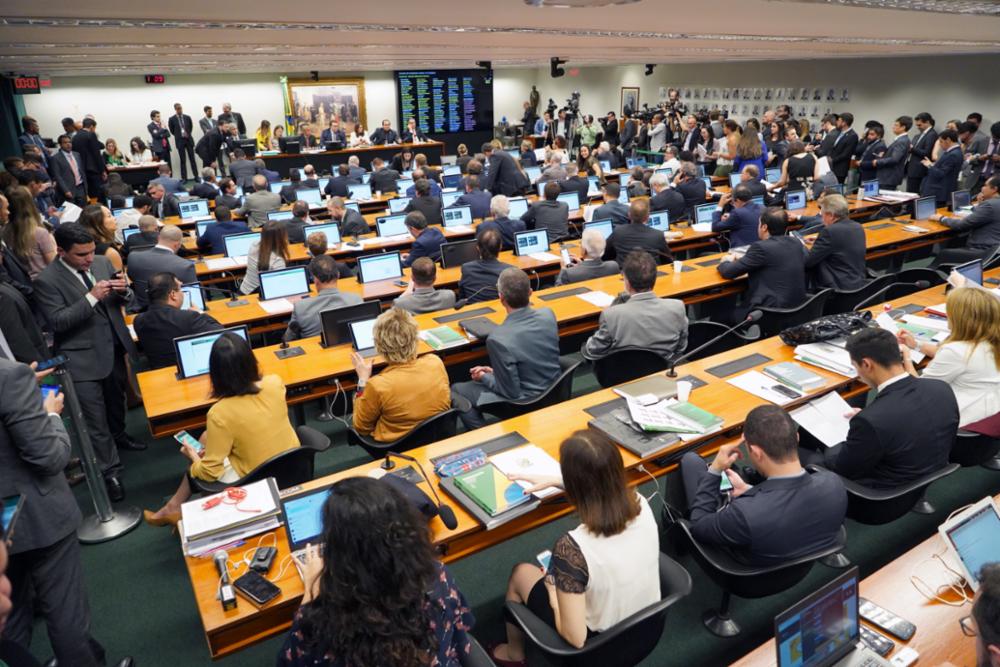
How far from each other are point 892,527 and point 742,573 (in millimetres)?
1708

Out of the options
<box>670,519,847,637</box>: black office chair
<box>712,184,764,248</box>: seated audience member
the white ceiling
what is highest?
the white ceiling

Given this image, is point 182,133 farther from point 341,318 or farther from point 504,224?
point 341,318

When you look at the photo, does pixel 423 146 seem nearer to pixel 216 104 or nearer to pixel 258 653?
pixel 216 104

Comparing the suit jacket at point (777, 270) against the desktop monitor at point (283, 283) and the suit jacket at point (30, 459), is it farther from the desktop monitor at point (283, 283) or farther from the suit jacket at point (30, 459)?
the suit jacket at point (30, 459)

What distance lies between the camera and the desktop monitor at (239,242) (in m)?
6.52

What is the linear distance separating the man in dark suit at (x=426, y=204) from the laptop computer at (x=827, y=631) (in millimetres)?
6713

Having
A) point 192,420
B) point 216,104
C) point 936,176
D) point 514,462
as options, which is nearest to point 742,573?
point 514,462

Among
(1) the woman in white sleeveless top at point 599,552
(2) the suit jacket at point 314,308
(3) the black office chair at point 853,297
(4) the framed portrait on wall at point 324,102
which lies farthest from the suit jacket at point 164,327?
(4) the framed portrait on wall at point 324,102

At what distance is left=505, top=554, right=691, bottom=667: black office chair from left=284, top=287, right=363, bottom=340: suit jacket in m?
2.84

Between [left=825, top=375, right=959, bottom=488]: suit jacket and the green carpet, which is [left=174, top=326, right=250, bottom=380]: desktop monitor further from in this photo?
[left=825, top=375, right=959, bottom=488]: suit jacket

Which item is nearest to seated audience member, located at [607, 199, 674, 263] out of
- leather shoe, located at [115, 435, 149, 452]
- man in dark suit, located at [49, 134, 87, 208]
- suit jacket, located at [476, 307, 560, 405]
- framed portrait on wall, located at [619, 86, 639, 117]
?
suit jacket, located at [476, 307, 560, 405]

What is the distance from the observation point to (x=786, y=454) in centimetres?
222

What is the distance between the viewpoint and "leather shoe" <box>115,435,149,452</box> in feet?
14.5

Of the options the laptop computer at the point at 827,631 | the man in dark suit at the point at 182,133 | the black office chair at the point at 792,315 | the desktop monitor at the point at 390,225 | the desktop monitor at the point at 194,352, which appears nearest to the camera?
the laptop computer at the point at 827,631
